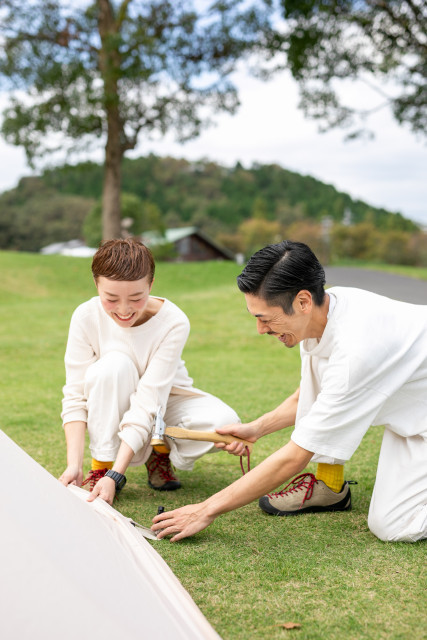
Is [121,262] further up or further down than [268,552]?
further up

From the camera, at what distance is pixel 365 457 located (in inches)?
143

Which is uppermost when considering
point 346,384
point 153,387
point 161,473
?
point 346,384

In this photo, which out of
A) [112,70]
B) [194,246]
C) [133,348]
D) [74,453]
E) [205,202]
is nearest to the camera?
[74,453]

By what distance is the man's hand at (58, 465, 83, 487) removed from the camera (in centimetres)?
254

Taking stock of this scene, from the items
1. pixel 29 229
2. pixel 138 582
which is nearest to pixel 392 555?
pixel 138 582

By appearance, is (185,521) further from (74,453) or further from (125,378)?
(125,378)

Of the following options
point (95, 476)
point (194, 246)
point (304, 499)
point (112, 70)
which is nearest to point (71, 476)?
point (95, 476)

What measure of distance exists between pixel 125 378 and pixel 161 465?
0.56 meters

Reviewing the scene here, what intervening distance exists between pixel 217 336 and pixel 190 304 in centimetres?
342

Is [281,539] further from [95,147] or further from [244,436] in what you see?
[95,147]

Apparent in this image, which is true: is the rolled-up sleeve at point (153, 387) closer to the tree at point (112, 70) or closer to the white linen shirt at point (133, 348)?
the white linen shirt at point (133, 348)

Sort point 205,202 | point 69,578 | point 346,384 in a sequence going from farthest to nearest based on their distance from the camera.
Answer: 1. point 205,202
2. point 346,384
3. point 69,578

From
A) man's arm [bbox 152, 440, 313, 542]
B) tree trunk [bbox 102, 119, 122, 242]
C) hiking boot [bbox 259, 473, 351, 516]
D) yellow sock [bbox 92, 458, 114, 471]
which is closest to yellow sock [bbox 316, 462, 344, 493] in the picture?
hiking boot [bbox 259, 473, 351, 516]

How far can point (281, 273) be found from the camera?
221 cm
